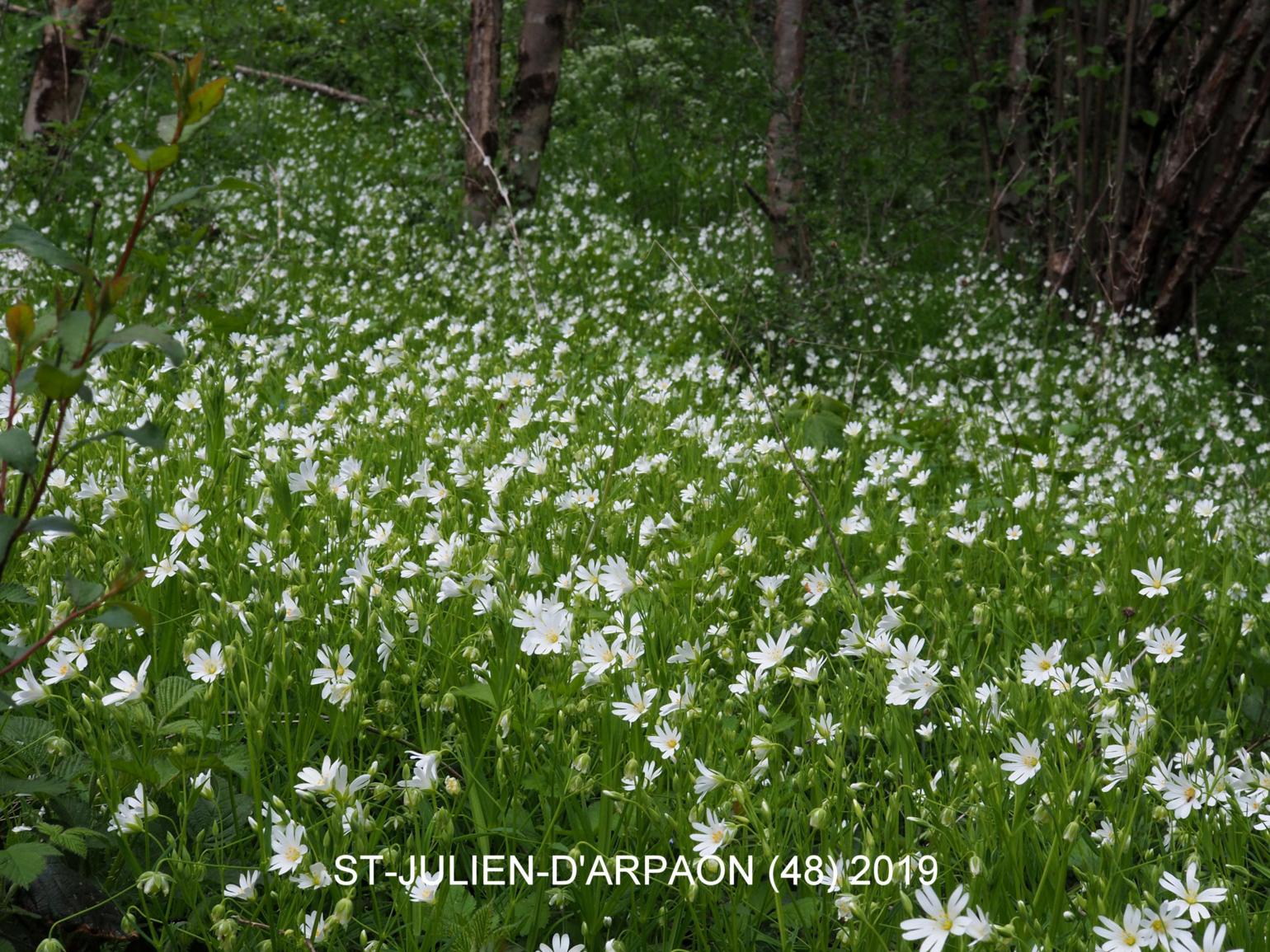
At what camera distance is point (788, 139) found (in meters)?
6.52

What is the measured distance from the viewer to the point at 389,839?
1.86m

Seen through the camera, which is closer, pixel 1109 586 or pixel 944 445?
pixel 1109 586

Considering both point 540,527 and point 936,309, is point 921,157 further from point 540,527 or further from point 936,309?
point 540,527

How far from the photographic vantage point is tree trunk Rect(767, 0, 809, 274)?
6.40 m

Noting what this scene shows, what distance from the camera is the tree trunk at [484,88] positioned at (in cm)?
716

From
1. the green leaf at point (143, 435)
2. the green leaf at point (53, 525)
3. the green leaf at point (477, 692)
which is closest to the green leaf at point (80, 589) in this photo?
the green leaf at point (53, 525)

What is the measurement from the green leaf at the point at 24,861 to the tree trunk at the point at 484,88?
6158 millimetres

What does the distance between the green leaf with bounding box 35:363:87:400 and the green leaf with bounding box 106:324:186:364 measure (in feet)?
0.19

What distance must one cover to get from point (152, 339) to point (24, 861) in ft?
2.33

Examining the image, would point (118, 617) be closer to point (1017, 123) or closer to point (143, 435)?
point (143, 435)

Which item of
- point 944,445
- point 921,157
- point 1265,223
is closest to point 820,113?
point 921,157

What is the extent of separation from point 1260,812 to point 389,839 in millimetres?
1554

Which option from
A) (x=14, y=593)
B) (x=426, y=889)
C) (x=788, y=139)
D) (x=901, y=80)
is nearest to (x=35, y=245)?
(x=14, y=593)

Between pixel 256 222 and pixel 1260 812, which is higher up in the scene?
pixel 256 222
